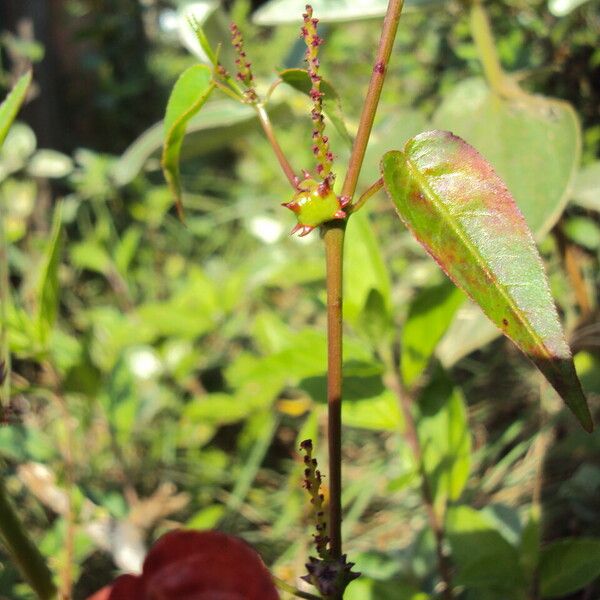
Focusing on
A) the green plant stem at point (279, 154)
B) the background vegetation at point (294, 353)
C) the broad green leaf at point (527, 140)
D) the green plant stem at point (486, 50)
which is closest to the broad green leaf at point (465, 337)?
the background vegetation at point (294, 353)

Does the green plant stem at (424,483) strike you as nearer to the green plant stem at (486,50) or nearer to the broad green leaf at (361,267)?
the broad green leaf at (361,267)

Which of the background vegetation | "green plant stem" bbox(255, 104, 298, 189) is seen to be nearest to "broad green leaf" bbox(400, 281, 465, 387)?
the background vegetation

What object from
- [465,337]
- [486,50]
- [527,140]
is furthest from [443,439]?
[486,50]

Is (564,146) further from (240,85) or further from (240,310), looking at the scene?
(240,310)

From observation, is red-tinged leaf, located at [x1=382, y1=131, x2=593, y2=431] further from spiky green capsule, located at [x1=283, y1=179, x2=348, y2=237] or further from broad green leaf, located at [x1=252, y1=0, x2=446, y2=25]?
broad green leaf, located at [x1=252, y1=0, x2=446, y2=25]

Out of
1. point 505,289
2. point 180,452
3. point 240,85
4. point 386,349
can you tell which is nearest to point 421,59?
point 180,452

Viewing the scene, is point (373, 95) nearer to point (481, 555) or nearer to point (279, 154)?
point (279, 154)
